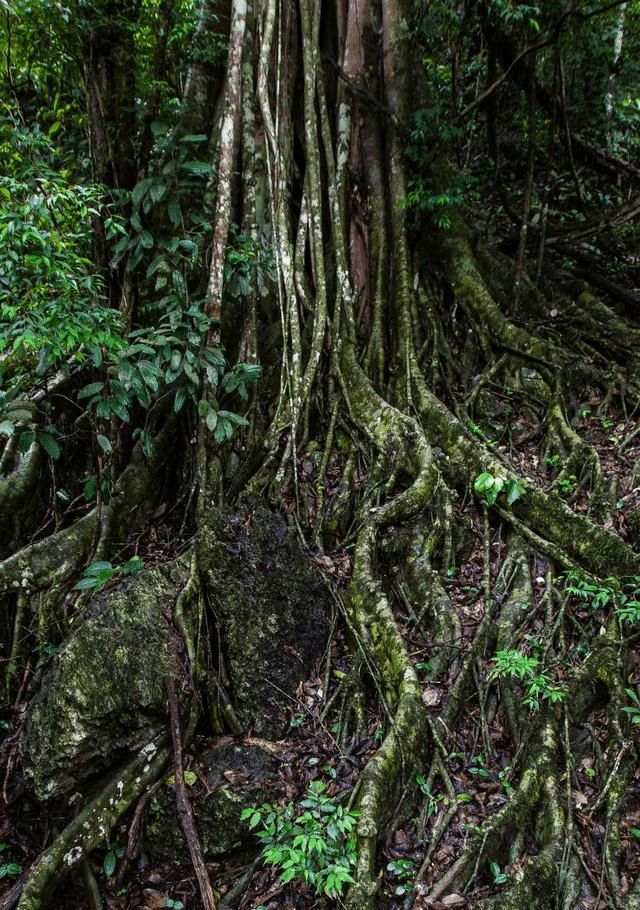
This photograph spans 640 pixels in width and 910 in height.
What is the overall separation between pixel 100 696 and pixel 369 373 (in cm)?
310

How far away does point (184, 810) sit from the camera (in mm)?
2670

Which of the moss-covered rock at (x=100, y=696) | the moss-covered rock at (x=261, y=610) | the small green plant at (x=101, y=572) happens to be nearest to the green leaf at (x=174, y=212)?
the moss-covered rock at (x=261, y=610)

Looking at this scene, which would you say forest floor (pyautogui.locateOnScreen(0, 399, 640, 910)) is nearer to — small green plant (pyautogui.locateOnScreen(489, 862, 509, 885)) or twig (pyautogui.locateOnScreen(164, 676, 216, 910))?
small green plant (pyautogui.locateOnScreen(489, 862, 509, 885))

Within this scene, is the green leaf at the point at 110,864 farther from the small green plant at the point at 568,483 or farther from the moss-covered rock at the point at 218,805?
the small green plant at the point at 568,483

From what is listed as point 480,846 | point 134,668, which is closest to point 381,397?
point 134,668

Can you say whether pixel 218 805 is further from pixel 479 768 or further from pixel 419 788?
pixel 479 768

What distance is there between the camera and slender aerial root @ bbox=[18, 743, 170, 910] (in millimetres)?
2545

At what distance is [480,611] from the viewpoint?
11.2 ft

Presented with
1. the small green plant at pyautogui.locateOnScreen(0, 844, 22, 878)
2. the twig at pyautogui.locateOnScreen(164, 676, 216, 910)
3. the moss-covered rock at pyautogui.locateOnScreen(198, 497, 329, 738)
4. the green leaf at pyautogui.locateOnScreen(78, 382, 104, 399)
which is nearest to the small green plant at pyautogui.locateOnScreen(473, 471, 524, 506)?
the moss-covered rock at pyautogui.locateOnScreen(198, 497, 329, 738)

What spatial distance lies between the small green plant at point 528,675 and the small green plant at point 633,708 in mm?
280

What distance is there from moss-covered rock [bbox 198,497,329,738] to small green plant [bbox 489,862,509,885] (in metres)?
1.20

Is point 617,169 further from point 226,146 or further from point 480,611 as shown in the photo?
point 480,611

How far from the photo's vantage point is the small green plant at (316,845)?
7.05 ft

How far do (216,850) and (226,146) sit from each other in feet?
14.7
